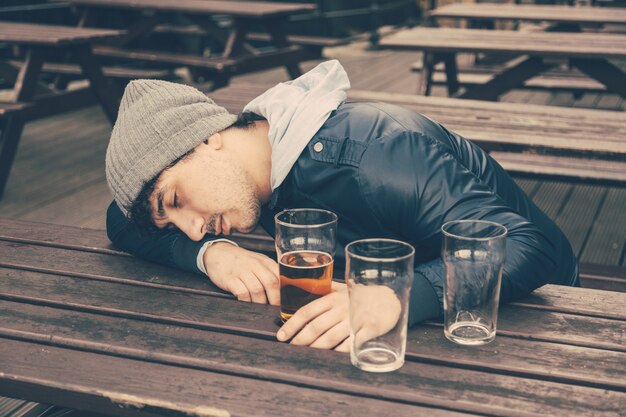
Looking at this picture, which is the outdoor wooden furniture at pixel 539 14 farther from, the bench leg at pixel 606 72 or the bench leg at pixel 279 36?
the bench leg at pixel 279 36

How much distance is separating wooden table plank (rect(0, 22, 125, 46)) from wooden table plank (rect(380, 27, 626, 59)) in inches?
65.8

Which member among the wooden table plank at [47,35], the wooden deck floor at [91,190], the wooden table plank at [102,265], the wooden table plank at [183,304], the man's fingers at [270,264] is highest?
the wooden table plank at [47,35]

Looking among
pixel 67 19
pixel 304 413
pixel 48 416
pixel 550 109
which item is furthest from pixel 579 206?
pixel 67 19

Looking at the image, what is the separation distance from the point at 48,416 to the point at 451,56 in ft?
11.7

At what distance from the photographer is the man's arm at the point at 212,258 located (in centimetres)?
161

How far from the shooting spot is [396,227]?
67.3 inches

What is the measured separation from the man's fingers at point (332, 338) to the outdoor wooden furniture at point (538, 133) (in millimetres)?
1631

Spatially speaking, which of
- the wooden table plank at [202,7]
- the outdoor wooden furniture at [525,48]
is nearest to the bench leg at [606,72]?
the outdoor wooden furniture at [525,48]

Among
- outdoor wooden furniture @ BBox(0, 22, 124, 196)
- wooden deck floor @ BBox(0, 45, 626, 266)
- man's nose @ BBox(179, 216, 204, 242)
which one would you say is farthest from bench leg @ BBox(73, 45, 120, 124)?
man's nose @ BBox(179, 216, 204, 242)

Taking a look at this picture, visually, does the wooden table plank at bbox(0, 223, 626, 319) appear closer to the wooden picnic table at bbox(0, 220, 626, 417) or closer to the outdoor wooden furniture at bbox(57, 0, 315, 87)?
the wooden picnic table at bbox(0, 220, 626, 417)

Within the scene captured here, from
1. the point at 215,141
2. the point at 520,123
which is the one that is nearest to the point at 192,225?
the point at 215,141

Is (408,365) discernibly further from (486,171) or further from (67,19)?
(67,19)

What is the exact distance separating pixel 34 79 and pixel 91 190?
2.29ft

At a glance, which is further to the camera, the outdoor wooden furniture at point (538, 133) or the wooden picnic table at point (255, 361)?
the outdoor wooden furniture at point (538, 133)
